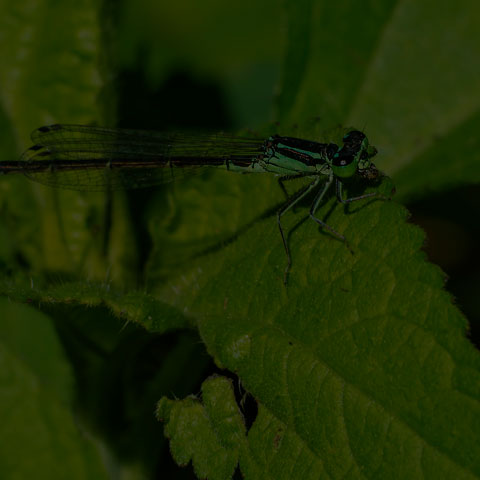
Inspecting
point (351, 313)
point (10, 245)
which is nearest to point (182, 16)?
point (10, 245)

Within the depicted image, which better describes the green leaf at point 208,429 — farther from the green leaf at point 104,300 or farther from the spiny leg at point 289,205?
the spiny leg at point 289,205

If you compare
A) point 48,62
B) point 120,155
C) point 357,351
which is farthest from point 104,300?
point 120,155

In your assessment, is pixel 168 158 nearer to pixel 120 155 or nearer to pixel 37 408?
pixel 120 155

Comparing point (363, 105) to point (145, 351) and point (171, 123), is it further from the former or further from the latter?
point (145, 351)

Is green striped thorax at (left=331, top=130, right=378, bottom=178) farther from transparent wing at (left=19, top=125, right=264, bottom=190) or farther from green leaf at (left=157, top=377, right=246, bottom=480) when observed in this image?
green leaf at (left=157, top=377, right=246, bottom=480)

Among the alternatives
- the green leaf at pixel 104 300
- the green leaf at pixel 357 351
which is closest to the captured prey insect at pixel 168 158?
the green leaf at pixel 357 351

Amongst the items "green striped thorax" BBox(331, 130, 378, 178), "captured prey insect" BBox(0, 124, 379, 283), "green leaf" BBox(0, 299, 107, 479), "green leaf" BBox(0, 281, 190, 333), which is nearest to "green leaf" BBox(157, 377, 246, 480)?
"green leaf" BBox(0, 281, 190, 333)
